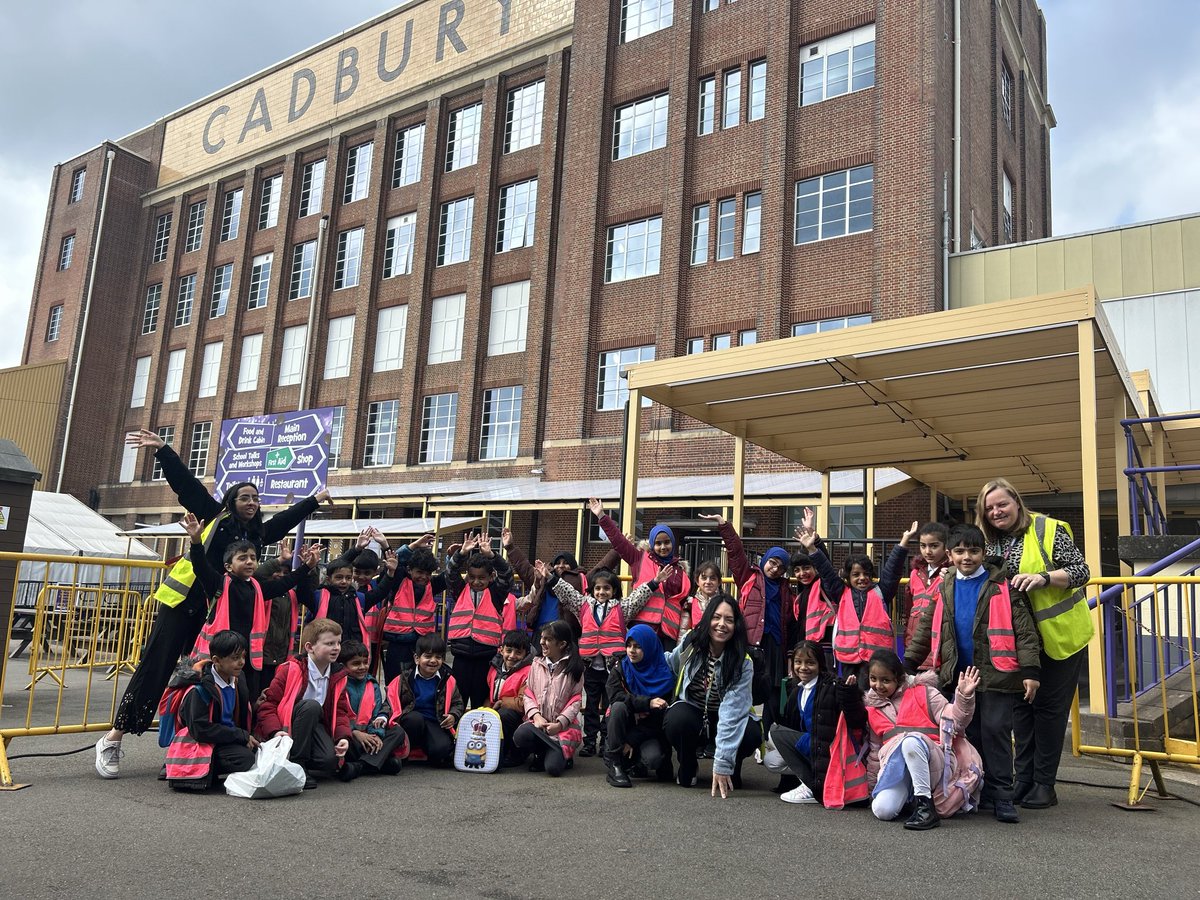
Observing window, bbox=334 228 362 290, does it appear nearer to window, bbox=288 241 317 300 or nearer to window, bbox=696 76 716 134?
window, bbox=288 241 317 300

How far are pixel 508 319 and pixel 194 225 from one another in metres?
18.4

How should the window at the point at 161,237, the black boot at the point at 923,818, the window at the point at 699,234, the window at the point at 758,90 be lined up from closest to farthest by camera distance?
the black boot at the point at 923,818
the window at the point at 758,90
the window at the point at 699,234
the window at the point at 161,237

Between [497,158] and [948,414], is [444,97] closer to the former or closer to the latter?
[497,158]

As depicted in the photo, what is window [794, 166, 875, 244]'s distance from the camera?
65.3ft

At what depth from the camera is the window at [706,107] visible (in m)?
22.7

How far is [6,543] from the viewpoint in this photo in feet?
31.6

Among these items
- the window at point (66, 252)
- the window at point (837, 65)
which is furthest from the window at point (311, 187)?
the window at point (837, 65)

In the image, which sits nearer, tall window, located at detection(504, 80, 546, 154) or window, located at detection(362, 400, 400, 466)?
tall window, located at detection(504, 80, 546, 154)

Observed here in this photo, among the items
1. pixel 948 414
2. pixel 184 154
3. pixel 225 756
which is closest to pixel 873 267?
pixel 948 414

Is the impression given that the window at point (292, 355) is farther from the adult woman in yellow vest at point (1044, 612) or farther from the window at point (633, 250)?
the adult woman in yellow vest at point (1044, 612)

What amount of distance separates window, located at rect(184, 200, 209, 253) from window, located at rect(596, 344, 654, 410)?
22077 millimetres

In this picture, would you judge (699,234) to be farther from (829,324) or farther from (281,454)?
(281,454)

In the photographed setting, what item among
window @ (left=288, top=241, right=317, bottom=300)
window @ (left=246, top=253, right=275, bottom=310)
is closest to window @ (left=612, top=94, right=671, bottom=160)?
window @ (left=288, top=241, right=317, bottom=300)

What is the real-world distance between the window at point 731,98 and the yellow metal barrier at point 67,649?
53.3 feet
